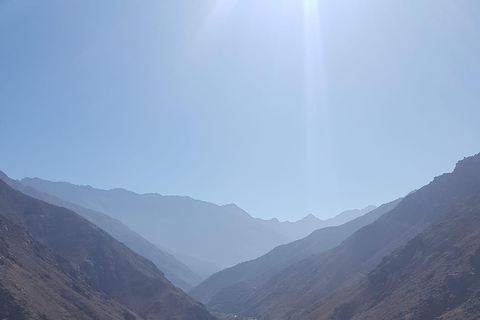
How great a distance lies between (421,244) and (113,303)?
65.0m

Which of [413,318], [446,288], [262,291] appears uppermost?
[446,288]

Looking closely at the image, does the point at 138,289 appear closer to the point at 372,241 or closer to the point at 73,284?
the point at 73,284

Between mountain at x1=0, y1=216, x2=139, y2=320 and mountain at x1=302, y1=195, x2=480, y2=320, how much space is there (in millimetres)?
45050

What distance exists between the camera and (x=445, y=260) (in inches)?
2736

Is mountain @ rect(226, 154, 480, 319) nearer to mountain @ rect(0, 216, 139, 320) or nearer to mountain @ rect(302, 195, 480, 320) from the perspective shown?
mountain @ rect(302, 195, 480, 320)

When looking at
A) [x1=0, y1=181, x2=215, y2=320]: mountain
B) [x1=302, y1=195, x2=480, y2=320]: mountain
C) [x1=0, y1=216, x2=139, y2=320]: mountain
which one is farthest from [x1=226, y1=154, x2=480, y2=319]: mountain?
[x1=0, y1=216, x2=139, y2=320]: mountain

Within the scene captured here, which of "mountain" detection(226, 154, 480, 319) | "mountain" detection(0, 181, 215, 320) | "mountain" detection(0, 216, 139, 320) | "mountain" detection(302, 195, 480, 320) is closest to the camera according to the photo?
"mountain" detection(0, 216, 139, 320)

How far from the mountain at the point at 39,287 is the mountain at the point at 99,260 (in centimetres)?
908

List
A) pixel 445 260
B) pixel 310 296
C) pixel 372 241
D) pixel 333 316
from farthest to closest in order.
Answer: pixel 372 241, pixel 310 296, pixel 333 316, pixel 445 260

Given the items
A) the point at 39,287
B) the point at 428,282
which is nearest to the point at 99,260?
the point at 39,287

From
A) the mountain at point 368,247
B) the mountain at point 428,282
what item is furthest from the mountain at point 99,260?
the mountain at point 428,282

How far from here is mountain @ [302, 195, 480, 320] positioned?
5791cm

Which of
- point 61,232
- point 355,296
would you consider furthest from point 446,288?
point 61,232

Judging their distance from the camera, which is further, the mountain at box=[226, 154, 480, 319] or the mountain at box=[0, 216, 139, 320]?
the mountain at box=[226, 154, 480, 319]
